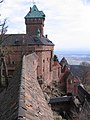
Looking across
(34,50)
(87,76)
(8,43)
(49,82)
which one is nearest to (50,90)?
(49,82)

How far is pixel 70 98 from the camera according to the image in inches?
1986

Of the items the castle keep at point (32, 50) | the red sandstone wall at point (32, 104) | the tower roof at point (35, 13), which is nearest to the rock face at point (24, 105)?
the red sandstone wall at point (32, 104)

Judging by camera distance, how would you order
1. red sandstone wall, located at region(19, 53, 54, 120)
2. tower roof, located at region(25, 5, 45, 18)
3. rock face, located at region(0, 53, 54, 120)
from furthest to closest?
tower roof, located at region(25, 5, 45, 18) → red sandstone wall, located at region(19, 53, 54, 120) → rock face, located at region(0, 53, 54, 120)

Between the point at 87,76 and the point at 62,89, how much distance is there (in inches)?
978

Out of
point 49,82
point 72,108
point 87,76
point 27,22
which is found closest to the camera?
point 72,108

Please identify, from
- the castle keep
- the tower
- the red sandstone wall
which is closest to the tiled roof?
the castle keep

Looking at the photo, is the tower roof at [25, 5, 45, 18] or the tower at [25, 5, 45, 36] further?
the tower at [25, 5, 45, 36]

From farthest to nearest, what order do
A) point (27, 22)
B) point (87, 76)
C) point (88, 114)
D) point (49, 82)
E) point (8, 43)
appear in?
point (87, 76), point (27, 22), point (49, 82), point (8, 43), point (88, 114)

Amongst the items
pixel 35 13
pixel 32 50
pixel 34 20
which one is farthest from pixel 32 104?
pixel 34 20

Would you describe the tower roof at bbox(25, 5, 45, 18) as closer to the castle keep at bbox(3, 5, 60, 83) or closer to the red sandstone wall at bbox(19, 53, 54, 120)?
the castle keep at bbox(3, 5, 60, 83)

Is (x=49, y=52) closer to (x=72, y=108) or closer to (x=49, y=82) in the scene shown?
(x=49, y=82)

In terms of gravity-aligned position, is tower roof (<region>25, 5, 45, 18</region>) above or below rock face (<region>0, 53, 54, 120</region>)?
below

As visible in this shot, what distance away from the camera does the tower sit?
63844mm

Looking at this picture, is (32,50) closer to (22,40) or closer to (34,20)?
(22,40)
